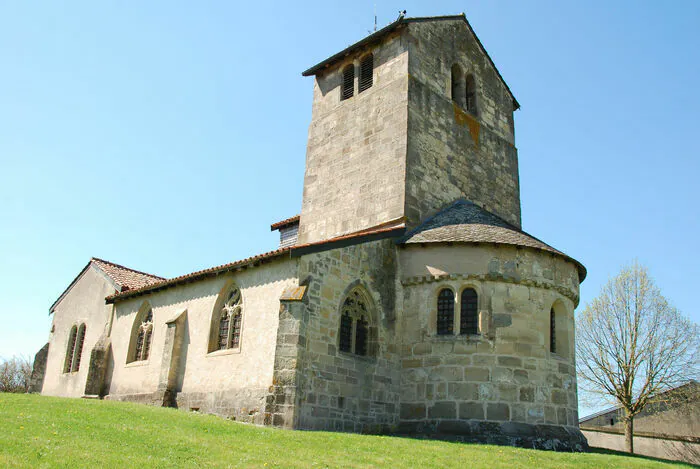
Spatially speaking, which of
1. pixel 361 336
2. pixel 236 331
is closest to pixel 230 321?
pixel 236 331

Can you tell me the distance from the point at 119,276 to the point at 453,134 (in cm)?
1537

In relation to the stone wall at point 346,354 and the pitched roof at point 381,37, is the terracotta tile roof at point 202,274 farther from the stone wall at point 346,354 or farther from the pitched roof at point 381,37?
the pitched roof at point 381,37

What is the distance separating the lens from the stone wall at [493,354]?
16.8 metres

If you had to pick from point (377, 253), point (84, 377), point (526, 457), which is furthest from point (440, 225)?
point (84, 377)

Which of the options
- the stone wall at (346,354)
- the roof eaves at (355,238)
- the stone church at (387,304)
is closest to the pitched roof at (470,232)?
the stone church at (387,304)

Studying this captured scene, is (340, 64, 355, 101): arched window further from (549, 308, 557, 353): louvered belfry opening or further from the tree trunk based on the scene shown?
the tree trunk

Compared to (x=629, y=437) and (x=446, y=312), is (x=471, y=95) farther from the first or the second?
(x=629, y=437)

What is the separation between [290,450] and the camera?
12.1 m

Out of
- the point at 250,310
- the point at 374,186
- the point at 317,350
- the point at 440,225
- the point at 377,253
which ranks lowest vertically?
the point at 317,350

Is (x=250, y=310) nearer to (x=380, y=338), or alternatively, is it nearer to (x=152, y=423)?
(x=380, y=338)

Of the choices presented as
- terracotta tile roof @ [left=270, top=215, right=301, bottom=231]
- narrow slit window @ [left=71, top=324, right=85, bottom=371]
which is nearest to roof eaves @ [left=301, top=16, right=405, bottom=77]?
terracotta tile roof @ [left=270, top=215, right=301, bottom=231]

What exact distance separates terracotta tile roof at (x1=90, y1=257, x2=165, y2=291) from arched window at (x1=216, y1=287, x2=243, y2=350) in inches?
293

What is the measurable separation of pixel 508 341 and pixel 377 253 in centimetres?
455

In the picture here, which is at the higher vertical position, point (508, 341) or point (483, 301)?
point (483, 301)
